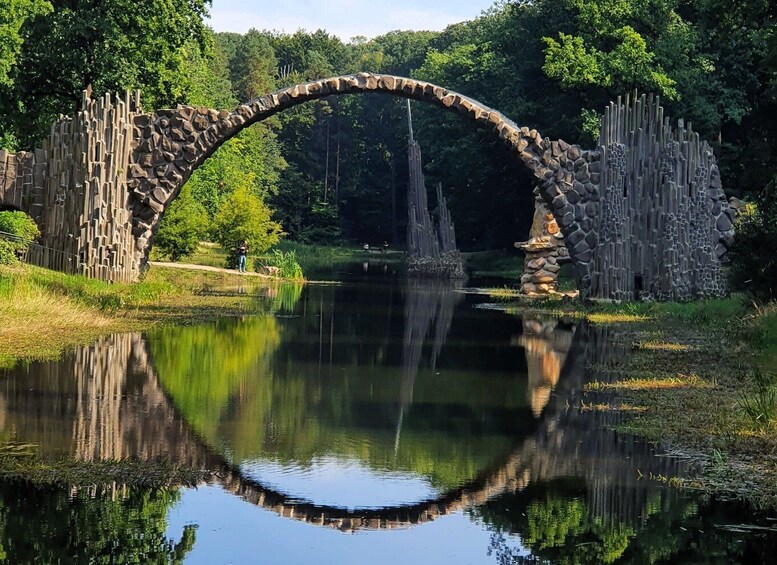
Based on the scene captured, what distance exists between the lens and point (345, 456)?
10.1 meters

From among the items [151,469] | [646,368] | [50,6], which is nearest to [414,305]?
[50,6]

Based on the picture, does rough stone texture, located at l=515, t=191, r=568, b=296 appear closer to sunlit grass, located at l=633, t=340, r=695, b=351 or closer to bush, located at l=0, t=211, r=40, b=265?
bush, located at l=0, t=211, r=40, b=265

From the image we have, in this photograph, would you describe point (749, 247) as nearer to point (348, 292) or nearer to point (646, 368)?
point (646, 368)

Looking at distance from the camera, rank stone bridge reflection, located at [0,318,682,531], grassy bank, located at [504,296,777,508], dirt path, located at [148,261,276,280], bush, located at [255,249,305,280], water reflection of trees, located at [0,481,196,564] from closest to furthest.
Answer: water reflection of trees, located at [0,481,196,564] → stone bridge reflection, located at [0,318,682,531] → grassy bank, located at [504,296,777,508] → dirt path, located at [148,261,276,280] → bush, located at [255,249,305,280]

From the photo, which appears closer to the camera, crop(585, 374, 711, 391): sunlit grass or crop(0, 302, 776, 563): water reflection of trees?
crop(0, 302, 776, 563): water reflection of trees

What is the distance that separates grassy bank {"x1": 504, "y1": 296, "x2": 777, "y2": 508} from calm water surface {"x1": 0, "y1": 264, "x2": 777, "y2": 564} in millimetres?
375

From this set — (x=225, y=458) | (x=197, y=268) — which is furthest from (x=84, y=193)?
(x=225, y=458)

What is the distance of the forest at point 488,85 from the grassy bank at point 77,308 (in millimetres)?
6593

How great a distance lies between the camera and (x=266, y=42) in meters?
117

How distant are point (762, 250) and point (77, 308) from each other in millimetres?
12065

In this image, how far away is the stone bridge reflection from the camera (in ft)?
27.4

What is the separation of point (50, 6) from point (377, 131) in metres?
70.2

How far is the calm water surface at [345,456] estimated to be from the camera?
7242mm

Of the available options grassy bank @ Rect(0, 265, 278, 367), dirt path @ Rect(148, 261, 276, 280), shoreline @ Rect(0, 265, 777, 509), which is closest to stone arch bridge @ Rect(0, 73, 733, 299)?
shoreline @ Rect(0, 265, 777, 509)
